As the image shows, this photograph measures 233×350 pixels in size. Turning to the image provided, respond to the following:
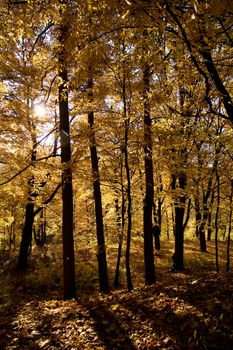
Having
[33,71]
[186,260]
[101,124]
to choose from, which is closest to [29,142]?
[33,71]

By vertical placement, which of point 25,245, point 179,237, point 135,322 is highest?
point 179,237

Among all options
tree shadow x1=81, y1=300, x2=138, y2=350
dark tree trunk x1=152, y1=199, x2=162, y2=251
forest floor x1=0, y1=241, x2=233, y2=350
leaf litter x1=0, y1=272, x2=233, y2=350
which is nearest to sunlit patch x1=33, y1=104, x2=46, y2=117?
forest floor x1=0, y1=241, x2=233, y2=350

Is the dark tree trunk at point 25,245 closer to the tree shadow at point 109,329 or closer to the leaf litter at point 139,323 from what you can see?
the leaf litter at point 139,323

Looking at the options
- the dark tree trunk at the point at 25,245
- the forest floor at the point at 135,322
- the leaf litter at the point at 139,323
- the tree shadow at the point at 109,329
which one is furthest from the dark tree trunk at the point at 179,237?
the tree shadow at the point at 109,329

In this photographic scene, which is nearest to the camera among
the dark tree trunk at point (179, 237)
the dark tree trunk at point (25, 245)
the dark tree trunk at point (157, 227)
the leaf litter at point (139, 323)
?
the leaf litter at point (139, 323)

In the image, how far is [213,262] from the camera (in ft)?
59.5

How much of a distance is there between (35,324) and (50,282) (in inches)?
288

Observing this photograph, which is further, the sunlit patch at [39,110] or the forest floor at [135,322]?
the sunlit patch at [39,110]

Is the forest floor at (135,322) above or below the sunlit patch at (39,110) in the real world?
below

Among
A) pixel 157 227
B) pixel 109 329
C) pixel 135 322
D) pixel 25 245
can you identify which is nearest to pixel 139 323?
pixel 135 322

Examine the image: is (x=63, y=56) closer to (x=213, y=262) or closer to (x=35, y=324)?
(x=35, y=324)

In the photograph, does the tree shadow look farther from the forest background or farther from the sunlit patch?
the sunlit patch

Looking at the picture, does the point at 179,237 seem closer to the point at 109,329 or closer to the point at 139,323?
A: the point at 139,323

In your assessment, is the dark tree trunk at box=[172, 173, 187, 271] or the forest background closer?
the forest background
